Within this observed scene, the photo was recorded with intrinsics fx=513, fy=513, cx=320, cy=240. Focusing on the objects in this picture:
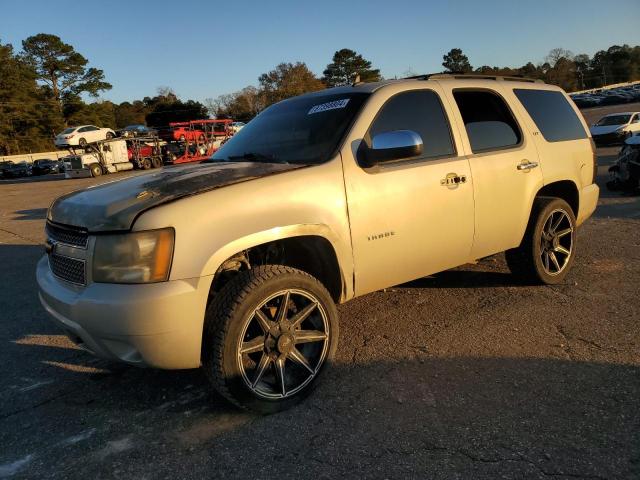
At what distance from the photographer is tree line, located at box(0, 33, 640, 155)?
217 feet

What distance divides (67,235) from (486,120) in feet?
11.0

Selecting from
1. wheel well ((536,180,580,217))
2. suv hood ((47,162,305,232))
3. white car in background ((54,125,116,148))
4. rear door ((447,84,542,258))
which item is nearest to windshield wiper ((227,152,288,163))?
suv hood ((47,162,305,232))

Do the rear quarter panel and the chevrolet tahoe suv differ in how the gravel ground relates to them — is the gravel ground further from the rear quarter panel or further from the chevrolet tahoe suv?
the rear quarter panel

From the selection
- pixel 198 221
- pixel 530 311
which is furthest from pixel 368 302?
pixel 198 221

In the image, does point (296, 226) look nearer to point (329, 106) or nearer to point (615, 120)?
point (329, 106)

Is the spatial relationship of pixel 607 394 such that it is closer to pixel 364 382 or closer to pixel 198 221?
pixel 364 382

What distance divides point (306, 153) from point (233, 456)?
1974 mm

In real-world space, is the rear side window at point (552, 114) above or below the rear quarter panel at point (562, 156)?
above

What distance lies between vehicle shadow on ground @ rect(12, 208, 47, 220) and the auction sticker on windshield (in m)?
11.0

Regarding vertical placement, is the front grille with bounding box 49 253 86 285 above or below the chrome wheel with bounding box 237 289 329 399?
above

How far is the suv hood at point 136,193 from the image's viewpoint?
2.68m

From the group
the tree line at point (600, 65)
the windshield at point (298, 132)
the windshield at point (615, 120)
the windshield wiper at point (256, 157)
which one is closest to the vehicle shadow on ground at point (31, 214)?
the windshield at point (298, 132)

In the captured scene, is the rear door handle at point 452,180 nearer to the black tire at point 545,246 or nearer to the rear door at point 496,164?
the rear door at point 496,164

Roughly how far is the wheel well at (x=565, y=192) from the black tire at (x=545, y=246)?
150 mm
